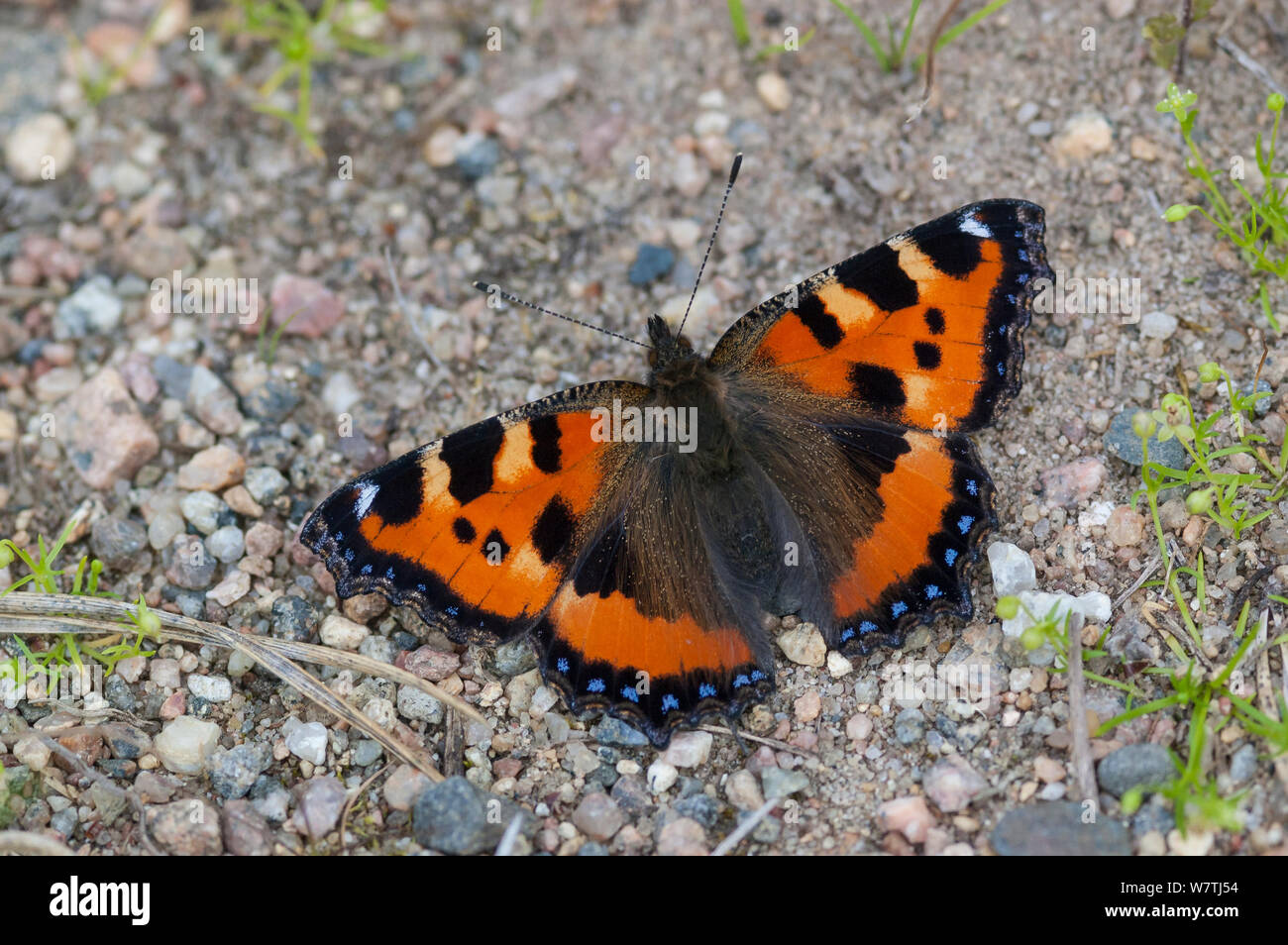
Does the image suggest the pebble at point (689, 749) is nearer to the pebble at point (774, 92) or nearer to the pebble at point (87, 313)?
the pebble at point (774, 92)

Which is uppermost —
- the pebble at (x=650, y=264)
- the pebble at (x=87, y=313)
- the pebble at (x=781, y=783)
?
the pebble at (x=650, y=264)

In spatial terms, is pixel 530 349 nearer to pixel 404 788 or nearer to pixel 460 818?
pixel 404 788

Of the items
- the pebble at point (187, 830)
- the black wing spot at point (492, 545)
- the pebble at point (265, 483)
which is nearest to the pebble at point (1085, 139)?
the black wing spot at point (492, 545)

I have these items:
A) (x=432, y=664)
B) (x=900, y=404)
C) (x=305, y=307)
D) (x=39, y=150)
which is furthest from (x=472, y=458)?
(x=39, y=150)

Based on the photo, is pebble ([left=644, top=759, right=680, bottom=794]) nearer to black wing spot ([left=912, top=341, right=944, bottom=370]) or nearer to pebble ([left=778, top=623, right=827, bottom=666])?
pebble ([left=778, top=623, right=827, bottom=666])

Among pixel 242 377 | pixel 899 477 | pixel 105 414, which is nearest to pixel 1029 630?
pixel 899 477

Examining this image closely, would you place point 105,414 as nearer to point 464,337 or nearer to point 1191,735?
point 464,337

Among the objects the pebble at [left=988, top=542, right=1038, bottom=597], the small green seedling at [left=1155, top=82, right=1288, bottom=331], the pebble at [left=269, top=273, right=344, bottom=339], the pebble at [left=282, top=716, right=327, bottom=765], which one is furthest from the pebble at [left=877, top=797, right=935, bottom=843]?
the pebble at [left=269, top=273, right=344, bottom=339]
